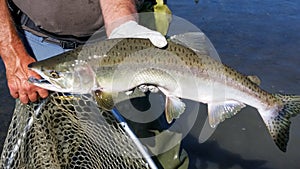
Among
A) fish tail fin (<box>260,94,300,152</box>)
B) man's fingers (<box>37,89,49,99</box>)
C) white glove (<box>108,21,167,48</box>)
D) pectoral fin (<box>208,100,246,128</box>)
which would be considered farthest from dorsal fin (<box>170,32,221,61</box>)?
man's fingers (<box>37,89,49,99</box>)

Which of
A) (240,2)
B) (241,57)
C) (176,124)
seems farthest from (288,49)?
(176,124)

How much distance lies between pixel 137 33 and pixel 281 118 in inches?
38.1

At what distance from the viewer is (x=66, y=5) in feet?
9.38

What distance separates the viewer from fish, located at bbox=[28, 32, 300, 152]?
2463 millimetres

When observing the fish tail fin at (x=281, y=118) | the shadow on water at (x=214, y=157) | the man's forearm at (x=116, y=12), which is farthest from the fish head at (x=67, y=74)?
the shadow on water at (x=214, y=157)

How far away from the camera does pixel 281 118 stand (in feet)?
9.07

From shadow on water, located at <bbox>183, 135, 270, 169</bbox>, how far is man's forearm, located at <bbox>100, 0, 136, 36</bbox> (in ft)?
6.28

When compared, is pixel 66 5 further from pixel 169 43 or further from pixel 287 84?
pixel 287 84

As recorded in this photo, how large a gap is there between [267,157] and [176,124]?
98 centimetres

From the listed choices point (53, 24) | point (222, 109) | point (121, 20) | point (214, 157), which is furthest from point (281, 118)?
point (214, 157)

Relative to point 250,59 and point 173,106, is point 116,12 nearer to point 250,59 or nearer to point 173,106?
point 173,106

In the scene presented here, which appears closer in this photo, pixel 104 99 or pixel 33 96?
pixel 104 99

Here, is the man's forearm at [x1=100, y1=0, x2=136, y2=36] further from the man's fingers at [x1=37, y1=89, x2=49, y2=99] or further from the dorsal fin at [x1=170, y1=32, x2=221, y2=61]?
the man's fingers at [x1=37, y1=89, x2=49, y2=99]

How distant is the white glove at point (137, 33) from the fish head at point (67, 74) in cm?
28
